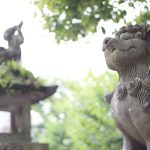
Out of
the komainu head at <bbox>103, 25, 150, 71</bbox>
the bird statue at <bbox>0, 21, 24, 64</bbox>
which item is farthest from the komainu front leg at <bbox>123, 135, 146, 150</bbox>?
the bird statue at <bbox>0, 21, 24, 64</bbox>

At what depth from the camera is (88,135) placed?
Answer: 14594 millimetres

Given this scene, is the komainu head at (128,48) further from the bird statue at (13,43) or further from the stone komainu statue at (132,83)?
Answer: the bird statue at (13,43)

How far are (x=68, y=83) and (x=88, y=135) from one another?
34.2 ft

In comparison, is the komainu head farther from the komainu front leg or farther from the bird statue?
the bird statue

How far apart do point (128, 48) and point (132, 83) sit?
14.2 inches

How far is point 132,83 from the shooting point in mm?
3779

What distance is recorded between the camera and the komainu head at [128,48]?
3.94 meters

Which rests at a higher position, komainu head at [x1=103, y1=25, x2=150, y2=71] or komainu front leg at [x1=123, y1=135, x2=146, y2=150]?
komainu head at [x1=103, y1=25, x2=150, y2=71]

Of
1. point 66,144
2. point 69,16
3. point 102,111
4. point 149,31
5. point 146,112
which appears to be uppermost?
point 69,16

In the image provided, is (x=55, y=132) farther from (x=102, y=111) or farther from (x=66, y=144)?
(x=102, y=111)

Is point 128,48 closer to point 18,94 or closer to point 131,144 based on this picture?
point 131,144

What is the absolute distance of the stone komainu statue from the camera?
3734mm

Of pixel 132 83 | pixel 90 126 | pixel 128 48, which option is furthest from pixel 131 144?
pixel 90 126

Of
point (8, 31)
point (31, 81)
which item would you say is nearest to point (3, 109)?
point (31, 81)
